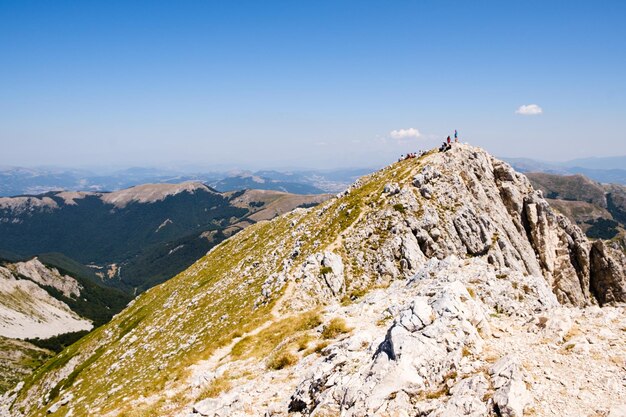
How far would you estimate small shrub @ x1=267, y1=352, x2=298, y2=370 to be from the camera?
23425 mm

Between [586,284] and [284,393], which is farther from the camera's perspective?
[586,284]

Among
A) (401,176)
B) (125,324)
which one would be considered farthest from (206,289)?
(401,176)

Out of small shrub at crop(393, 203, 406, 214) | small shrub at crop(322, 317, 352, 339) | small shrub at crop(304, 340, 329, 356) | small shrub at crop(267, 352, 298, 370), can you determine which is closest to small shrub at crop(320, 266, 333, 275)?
small shrub at crop(393, 203, 406, 214)

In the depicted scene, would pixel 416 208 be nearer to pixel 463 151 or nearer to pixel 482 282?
pixel 463 151

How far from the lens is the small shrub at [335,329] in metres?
25.3

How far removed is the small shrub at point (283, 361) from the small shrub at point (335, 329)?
301 cm

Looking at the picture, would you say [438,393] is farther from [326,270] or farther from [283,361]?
[326,270]

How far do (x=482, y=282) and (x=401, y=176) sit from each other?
4145cm

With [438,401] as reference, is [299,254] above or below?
below

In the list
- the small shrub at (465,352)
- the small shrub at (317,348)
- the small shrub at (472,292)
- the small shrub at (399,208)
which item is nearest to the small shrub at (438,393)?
the small shrub at (465,352)

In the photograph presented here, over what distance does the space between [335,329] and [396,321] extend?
7984 millimetres

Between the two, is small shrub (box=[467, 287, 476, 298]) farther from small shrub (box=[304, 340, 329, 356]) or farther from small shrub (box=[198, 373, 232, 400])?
small shrub (box=[198, 373, 232, 400])

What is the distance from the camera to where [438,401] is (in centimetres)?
1407

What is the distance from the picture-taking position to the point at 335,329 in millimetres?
25781
